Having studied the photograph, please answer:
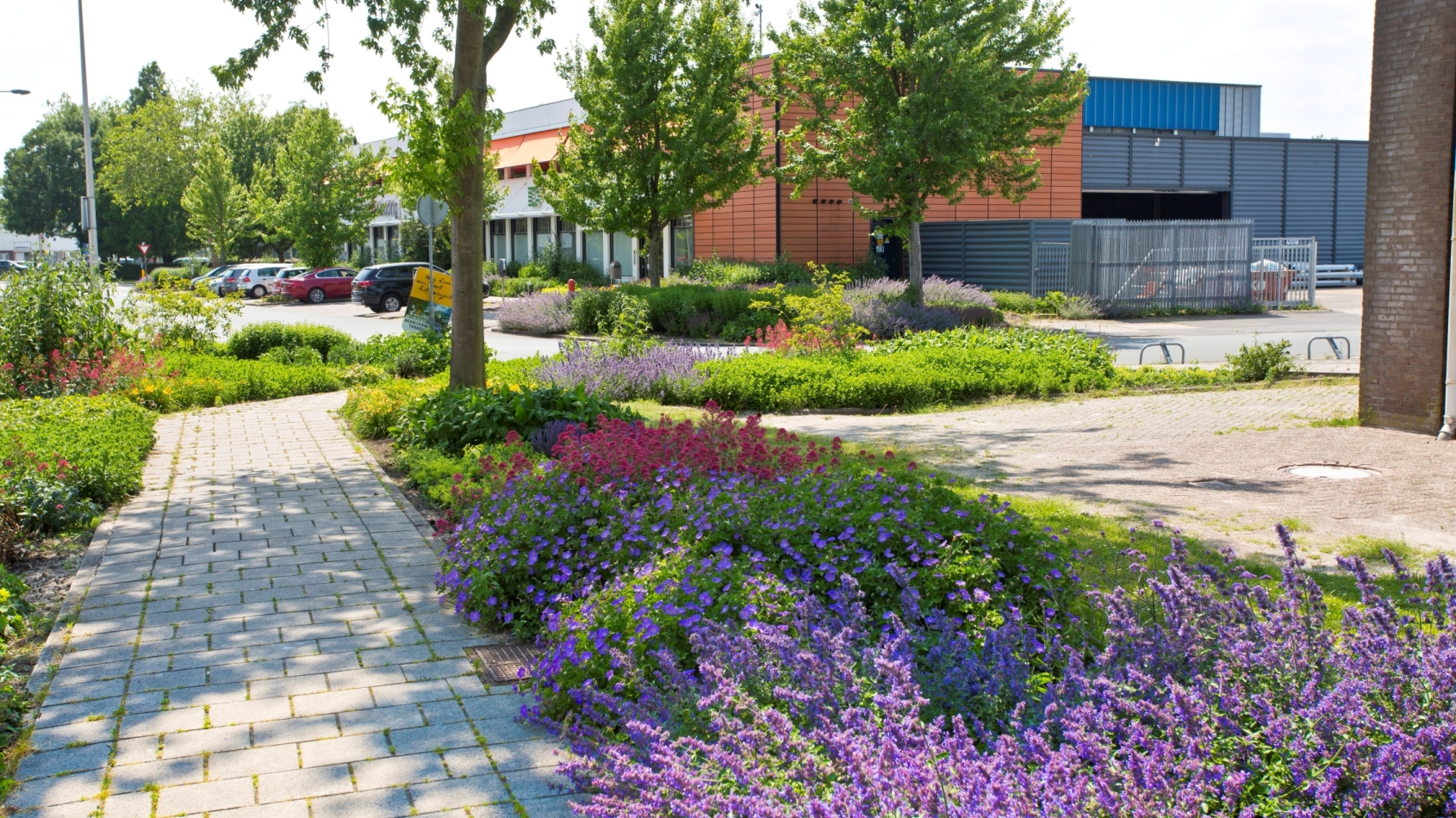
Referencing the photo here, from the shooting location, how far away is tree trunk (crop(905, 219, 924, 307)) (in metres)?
24.5

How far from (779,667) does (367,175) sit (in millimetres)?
48293

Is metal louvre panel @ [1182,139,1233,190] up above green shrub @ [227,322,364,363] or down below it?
above

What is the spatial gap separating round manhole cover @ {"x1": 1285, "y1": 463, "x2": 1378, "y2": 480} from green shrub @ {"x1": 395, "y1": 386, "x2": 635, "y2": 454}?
5269 mm

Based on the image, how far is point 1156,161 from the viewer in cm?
4231

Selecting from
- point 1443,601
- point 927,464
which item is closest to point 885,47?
point 927,464

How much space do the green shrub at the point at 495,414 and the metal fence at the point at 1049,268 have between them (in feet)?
76.2

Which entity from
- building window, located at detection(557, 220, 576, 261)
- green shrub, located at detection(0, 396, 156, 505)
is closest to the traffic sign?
green shrub, located at detection(0, 396, 156, 505)

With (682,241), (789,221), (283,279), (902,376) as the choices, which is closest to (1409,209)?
(902,376)

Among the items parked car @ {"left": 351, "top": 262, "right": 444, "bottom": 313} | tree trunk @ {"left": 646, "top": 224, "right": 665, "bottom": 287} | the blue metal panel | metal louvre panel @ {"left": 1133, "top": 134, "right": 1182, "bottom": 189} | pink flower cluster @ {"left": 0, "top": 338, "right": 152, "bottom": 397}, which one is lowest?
pink flower cluster @ {"left": 0, "top": 338, "right": 152, "bottom": 397}

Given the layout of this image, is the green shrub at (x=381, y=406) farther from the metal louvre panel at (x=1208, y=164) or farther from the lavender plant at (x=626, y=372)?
the metal louvre panel at (x=1208, y=164)

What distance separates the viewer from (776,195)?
109 ft

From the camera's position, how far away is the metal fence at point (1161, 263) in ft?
96.4

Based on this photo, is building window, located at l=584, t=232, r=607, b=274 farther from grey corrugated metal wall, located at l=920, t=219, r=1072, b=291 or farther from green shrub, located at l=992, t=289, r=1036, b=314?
green shrub, located at l=992, t=289, r=1036, b=314

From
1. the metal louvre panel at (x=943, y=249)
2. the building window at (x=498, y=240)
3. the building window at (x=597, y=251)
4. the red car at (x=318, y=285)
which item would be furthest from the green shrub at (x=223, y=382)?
the building window at (x=498, y=240)
